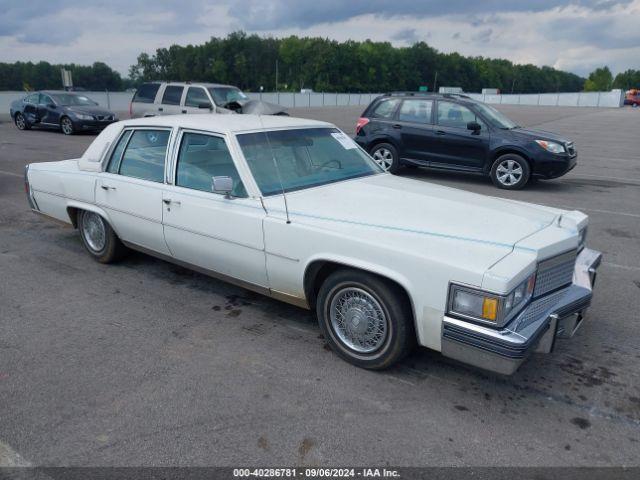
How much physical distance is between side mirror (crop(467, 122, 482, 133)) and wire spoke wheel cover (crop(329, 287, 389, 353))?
748cm

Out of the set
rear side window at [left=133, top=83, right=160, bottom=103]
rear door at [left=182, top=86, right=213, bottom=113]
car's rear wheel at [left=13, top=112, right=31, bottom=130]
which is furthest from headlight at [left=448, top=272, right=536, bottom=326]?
car's rear wheel at [left=13, top=112, right=31, bottom=130]

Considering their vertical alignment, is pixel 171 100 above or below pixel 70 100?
above

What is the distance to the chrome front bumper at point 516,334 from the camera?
2.87 m

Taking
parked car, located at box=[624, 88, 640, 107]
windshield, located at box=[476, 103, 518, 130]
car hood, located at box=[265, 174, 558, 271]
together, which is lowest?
car hood, located at box=[265, 174, 558, 271]

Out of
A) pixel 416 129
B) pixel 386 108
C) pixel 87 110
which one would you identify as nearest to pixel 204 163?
pixel 416 129

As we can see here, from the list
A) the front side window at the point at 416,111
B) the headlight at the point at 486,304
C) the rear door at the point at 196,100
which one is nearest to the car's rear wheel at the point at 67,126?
the rear door at the point at 196,100

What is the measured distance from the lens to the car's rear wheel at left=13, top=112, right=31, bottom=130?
20172 millimetres

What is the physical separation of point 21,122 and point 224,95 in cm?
1012

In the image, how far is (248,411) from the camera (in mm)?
3102

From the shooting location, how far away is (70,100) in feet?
64.5

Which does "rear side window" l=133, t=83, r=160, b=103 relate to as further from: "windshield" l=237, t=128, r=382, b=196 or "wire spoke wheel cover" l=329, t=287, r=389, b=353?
"wire spoke wheel cover" l=329, t=287, r=389, b=353

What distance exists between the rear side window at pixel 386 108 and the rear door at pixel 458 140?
1008 mm

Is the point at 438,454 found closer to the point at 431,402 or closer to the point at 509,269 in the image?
the point at 431,402

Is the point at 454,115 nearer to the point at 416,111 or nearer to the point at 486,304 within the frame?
the point at 416,111
